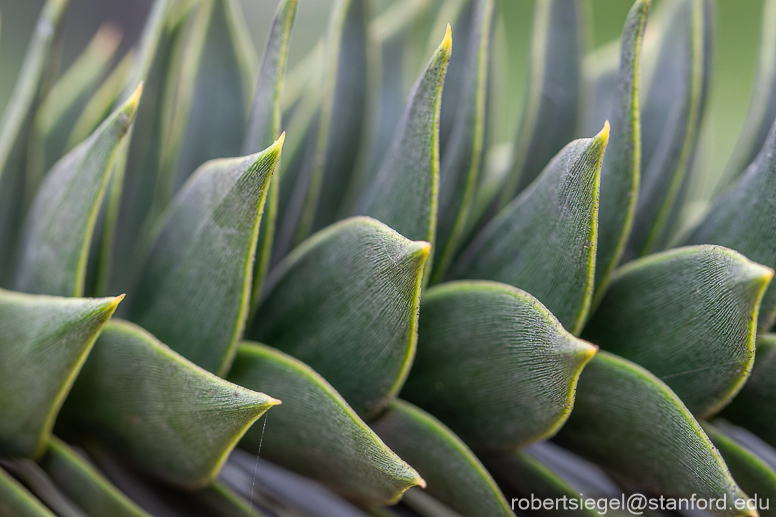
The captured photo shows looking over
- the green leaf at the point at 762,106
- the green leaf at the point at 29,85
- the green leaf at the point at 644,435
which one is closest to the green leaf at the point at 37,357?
the green leaf at the point at 29,85

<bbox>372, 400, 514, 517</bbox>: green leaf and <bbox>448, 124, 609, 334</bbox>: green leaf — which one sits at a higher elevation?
<bbox>448, 124, 609, 334</bbox>: green leaf

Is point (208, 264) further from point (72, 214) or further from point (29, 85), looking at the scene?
point (29, 85)

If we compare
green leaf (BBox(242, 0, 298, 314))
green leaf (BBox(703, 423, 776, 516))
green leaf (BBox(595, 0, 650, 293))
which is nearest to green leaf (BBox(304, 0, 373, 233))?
green leaf (BBox(242, 0, 298, 314))

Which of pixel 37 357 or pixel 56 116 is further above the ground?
pixel 56 116

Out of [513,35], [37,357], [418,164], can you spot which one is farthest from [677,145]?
[513,35]

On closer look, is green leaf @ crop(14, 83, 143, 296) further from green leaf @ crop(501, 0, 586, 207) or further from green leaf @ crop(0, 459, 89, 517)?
green leaf @ crop(501, 0, 586, 207)
